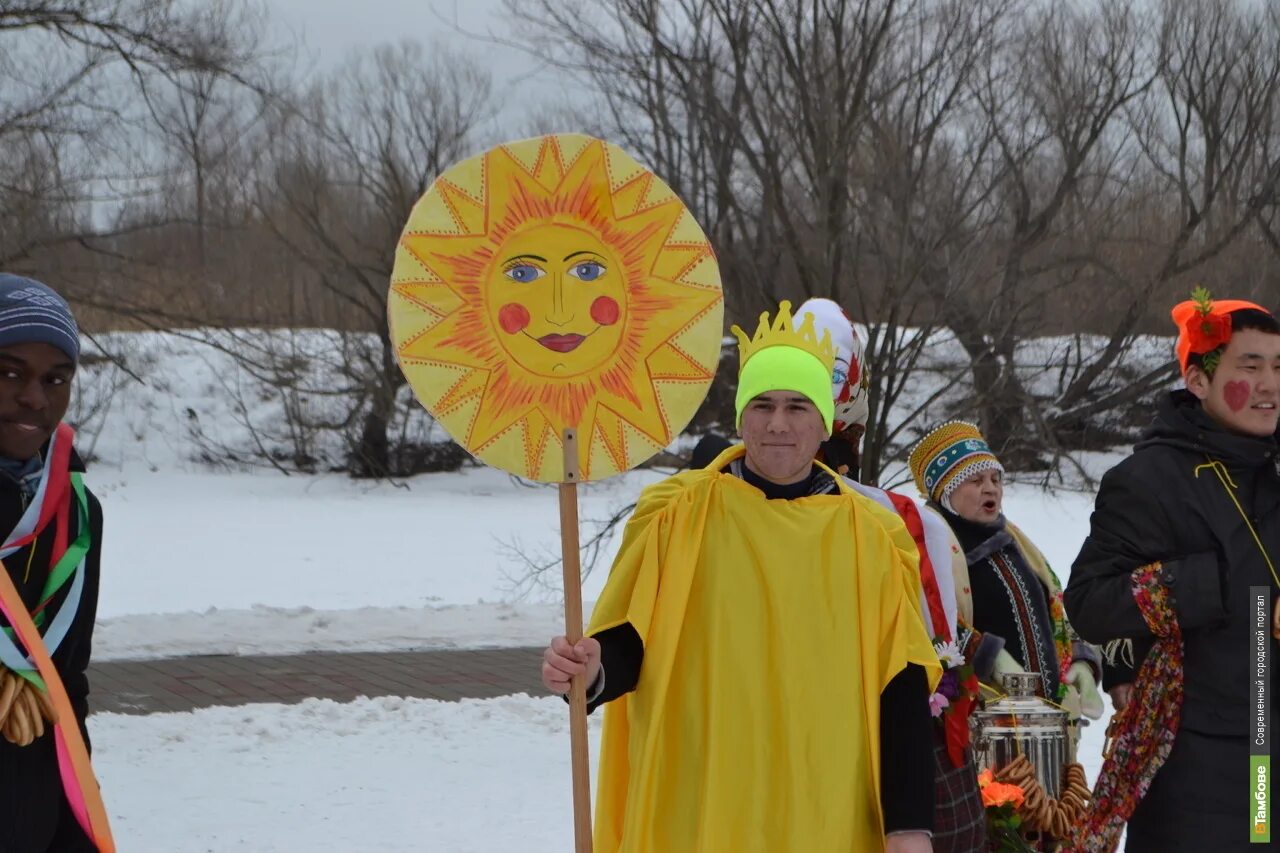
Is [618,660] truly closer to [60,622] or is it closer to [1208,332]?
[60,622]

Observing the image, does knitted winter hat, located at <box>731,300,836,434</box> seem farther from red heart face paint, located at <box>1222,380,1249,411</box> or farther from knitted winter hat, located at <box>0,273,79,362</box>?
knitted winter hat, located at <box>0,273,79,362</box>

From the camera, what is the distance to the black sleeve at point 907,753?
2887 mm

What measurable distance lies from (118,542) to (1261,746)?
14.1 metres

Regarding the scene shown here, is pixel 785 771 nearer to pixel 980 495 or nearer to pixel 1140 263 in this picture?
pixel 980 495

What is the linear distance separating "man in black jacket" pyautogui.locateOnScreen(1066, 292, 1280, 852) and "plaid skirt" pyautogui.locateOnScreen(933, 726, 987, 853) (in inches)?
10.1

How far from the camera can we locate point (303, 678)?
8.76m

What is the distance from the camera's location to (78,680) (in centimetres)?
277

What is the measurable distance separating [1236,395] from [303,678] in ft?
21.7

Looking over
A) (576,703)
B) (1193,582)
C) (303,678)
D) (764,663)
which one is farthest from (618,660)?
(303,678)

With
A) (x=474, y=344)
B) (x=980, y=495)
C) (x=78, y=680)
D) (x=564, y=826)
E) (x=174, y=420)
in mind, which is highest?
(x=174, y=420)

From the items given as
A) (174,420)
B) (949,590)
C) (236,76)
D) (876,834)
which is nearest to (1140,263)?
(236,76)

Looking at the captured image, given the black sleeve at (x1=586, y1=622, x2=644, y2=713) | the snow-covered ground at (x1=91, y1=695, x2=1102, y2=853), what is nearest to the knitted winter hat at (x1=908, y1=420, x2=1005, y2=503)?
the black sleeve at (x1=586, y1=622, x2=644, y2=713)

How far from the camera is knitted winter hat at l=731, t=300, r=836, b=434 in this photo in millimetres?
3012

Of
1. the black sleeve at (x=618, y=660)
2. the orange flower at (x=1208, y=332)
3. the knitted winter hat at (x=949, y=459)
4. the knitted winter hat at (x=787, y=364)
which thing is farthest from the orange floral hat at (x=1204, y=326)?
the black sleeve at (x=618, y=660)
